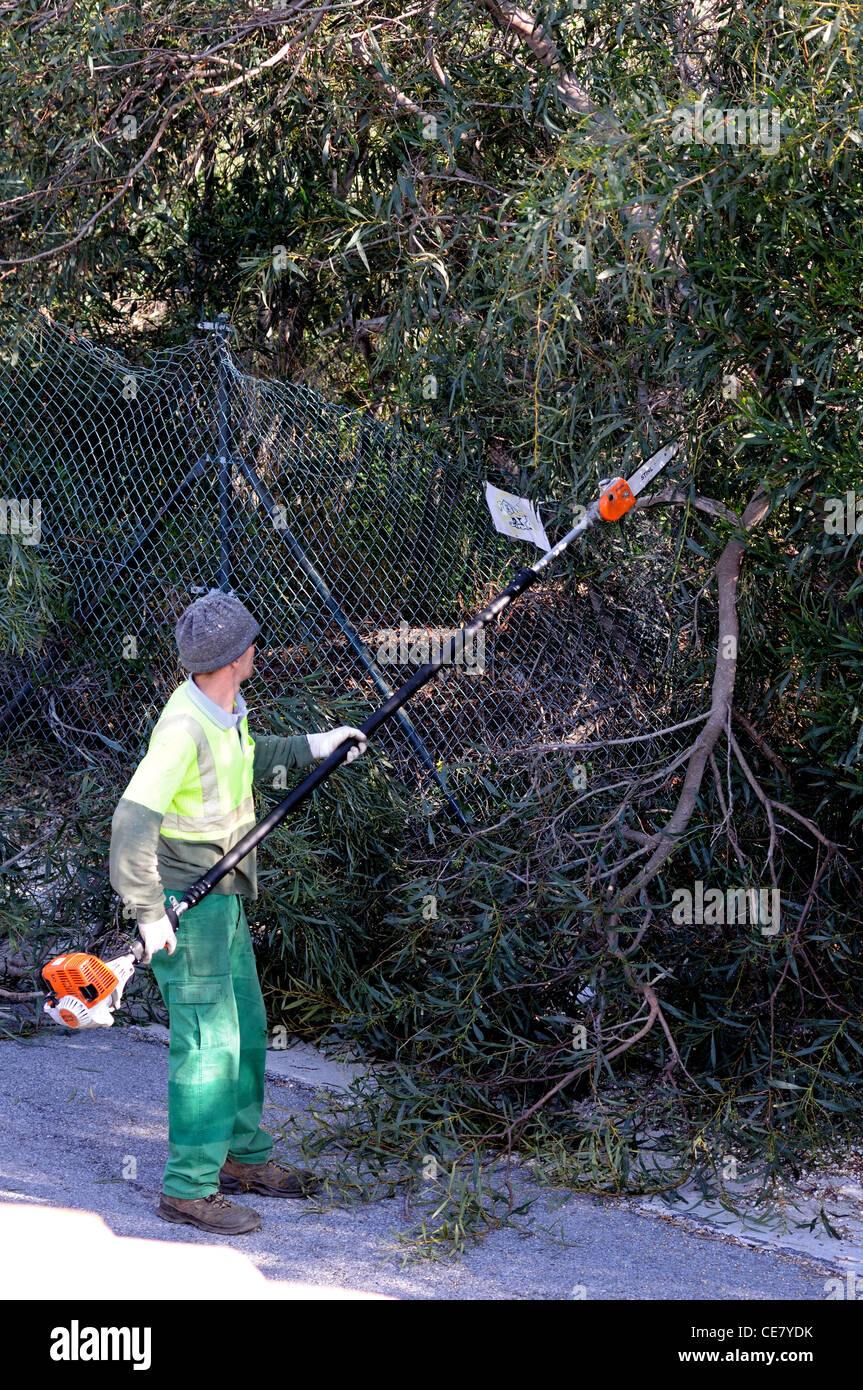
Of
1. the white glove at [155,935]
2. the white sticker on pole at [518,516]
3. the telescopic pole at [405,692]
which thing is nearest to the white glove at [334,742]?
the telescopic pole at [405,692]

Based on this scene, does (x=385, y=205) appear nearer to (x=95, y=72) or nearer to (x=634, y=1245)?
(x=95, y=72)

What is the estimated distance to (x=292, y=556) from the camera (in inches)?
226

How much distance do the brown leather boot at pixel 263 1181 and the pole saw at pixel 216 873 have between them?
0.58 metres

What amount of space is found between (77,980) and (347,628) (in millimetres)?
2124

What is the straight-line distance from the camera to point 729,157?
3.79 m

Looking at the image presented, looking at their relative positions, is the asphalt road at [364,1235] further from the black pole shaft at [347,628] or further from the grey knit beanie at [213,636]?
the grey knit beanie at [213,636]

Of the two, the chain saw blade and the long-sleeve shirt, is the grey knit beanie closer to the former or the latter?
the long-sleeve shirt

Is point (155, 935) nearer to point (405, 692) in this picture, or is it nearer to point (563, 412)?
point (405, 692)

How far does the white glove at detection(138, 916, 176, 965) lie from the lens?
137 inches

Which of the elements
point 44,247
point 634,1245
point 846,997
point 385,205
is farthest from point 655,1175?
point 44,247

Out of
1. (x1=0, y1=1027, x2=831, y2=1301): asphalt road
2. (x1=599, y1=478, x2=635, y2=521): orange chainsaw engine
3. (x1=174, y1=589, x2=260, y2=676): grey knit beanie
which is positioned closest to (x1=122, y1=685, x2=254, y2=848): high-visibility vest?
(x1=174, y1=589, x2=260, y2=676): grey knit beanie

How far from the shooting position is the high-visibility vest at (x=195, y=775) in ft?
11.8

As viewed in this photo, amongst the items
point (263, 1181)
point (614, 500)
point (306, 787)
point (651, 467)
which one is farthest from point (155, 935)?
point (651, 467)

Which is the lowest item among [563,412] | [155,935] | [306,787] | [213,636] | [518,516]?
[155,935]
